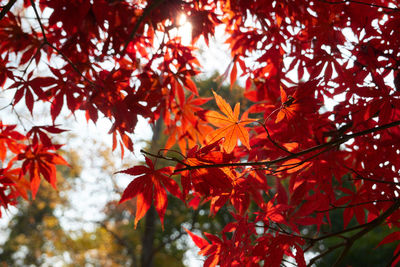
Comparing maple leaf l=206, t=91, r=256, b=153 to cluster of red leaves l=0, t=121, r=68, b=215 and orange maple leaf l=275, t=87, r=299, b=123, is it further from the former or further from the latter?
cluster of red leaves l=0, t=121, r=68, b=215

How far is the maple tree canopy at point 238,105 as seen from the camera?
2.40 ft

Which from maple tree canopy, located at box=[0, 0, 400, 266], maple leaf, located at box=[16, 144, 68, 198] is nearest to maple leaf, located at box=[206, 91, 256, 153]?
maple tree canopy, located at box=[0, 0, 400, 266]

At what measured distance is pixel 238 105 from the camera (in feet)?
2.41

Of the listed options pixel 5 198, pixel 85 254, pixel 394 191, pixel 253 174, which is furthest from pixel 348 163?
pixel 85 254

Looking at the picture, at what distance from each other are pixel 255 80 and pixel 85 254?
5.04m

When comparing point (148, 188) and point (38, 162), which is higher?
point (38, 162)

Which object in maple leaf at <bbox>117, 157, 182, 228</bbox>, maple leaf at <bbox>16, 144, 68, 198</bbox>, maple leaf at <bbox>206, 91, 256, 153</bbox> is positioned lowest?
maple leaf at <bbox>117, 157, 182, 228</bbox>

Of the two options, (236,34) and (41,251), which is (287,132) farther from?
(41,251)

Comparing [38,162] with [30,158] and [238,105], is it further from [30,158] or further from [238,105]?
[238,105]

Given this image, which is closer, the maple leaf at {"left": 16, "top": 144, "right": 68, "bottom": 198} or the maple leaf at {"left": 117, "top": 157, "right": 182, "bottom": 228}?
the maple leaf at {"left": 117, "top": 157, "right": 182, "bottom": 228}

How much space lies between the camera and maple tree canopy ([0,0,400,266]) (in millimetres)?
733

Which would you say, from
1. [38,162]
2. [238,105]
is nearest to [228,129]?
[238,105]

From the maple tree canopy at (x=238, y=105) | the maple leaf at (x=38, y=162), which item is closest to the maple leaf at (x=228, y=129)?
the maple tree canopy at (x=238, y=105)

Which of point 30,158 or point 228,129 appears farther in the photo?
point 30,158
